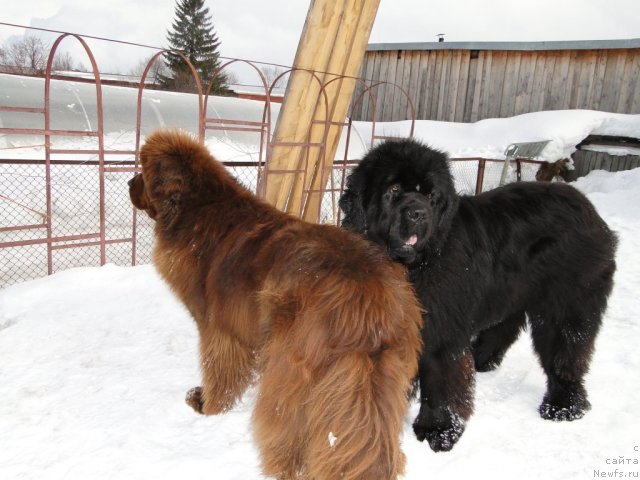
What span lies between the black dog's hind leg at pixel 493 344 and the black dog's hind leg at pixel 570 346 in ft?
1.42

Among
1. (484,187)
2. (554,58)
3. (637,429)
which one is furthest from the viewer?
(554,58)

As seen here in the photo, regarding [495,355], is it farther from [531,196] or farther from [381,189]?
[381,189]

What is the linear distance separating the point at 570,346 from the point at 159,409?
8.19ft

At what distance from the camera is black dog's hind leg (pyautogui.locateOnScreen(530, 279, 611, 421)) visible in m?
2.89

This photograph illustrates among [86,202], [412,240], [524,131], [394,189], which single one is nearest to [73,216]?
[86,202]

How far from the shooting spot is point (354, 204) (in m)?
2.68

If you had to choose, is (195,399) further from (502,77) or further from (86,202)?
(502,77)

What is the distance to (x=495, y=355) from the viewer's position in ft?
11.3

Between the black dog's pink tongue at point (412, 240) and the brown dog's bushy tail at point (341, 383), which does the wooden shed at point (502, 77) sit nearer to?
the black dog's pink tongue at point (412, 240)

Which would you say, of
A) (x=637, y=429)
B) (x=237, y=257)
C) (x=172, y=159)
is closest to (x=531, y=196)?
(x=637, y=429)

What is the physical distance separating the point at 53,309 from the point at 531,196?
3648 mm

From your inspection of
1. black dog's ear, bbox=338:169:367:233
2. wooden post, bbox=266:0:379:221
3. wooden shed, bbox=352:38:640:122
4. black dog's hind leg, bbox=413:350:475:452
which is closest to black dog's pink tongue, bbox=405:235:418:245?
black dog's ear, bbox=338:169:367:233

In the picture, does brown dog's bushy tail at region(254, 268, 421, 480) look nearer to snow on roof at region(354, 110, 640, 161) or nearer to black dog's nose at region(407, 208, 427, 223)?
black dog's nose at region(407, 208, 427, 223)

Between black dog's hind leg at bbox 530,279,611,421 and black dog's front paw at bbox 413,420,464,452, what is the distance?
2.15 feet
